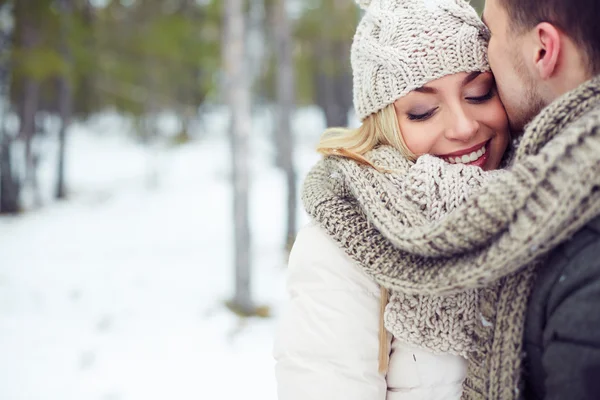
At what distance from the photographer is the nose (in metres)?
1.44

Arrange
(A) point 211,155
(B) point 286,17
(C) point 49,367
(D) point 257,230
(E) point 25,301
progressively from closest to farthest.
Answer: (C) point 49,367, (E) point 25,301, (B) point 286,17, (D) point 257,230, (A) point 211,155

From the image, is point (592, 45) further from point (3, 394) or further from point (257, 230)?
point (257, 230)

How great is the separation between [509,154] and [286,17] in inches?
290

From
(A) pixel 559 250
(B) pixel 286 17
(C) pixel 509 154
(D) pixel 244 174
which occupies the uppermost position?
(B) pixel 286 17

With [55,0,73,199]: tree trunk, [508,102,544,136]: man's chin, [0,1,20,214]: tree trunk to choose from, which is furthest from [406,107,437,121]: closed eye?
[55,0,73,199]: tree trunk

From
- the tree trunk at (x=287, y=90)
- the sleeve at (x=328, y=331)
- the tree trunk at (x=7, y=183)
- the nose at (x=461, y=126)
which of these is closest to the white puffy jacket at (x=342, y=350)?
the sleeve at (x=328, y=331)

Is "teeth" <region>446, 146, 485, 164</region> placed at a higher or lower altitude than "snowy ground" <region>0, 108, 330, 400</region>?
higher

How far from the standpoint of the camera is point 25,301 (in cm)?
693

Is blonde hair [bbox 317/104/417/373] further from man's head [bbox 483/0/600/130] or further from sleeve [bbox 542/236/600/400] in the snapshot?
sleeve [bbox 542/236/600/400]

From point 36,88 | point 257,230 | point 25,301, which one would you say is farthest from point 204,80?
point 25,301

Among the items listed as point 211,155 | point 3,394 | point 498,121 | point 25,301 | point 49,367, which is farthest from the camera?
point 211,155

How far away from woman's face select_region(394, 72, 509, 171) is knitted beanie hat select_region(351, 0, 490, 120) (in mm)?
36

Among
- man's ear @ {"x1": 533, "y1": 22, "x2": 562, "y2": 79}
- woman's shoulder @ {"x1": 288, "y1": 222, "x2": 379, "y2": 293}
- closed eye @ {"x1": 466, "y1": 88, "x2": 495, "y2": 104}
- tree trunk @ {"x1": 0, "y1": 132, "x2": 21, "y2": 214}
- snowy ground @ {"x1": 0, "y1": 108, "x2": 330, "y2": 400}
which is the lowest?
snowy ground @ {"x1": 0, "y1": 108, "x2": 330, "y2": 400}

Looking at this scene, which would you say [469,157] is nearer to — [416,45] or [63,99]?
[416,45]
